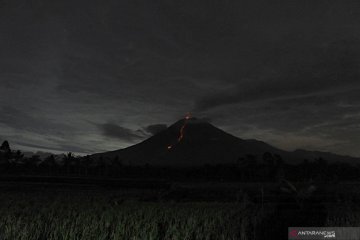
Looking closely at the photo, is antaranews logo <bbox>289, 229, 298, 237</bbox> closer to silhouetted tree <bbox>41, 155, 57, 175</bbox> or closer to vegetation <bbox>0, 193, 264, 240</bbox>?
vegetation <bbox>0, 193, 264, 240</bbox>

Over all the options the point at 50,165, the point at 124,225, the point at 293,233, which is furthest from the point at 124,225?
the point at 50,165

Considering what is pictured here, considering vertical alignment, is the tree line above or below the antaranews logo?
above

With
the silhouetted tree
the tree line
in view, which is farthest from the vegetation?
the silhouetted tree

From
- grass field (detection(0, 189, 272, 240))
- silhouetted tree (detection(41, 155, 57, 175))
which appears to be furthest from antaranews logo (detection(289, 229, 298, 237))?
silhouetted tree (detection(41, 155, 57, 175))

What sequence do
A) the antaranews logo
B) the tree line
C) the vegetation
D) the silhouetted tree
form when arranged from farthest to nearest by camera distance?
the silhouetted tree, the tree line, the vegetation, the antaranews logo

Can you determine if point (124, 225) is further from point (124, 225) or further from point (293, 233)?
point (293, 233)

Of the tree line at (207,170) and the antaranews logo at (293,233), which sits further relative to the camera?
the tree line at (207,170)

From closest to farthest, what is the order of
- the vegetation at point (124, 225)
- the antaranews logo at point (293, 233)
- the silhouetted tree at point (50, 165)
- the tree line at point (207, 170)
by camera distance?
the antaranews logo at point (293, 233), the vegetation at point (124, 225), the tree line at point (207, 170), the silhouetted tree at point (50, 165)

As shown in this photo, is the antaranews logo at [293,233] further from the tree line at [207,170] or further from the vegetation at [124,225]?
the tree line at [207,170]

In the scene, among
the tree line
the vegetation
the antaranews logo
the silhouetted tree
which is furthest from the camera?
the silhouetted tree

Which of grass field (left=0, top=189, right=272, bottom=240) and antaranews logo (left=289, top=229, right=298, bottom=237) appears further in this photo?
grass field (left=0, top=189, right=272, bottom=240)

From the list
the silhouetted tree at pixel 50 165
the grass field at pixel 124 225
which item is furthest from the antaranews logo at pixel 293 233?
the silhouetted tree at pixel 50 165

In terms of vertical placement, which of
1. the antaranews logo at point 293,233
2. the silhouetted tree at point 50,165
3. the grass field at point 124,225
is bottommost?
the grass field at point 124,225

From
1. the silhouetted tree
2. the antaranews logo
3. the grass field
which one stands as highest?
the silhouetted tree
